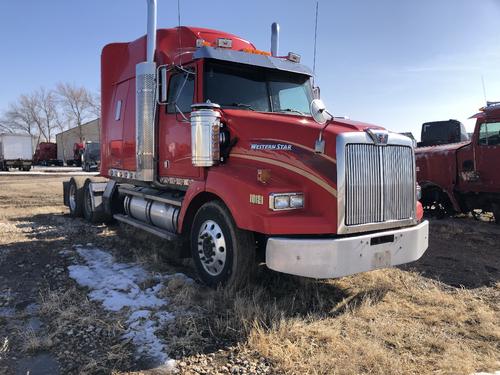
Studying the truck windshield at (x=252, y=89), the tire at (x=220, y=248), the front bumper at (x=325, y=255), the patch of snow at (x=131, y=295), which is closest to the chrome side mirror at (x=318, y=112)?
the truck windshield at (x=252, y=89)

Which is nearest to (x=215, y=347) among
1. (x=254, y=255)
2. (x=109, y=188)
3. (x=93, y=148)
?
(x=254, y=255)

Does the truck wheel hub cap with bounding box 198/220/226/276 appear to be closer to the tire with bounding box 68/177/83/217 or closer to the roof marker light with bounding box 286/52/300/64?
the roof marker light with bounding box 286/52/300/64

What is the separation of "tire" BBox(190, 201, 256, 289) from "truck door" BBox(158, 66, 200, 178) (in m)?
0.88

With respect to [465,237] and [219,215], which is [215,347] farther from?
[465,237]

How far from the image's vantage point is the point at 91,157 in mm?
32469

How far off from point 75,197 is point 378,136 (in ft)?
27.3

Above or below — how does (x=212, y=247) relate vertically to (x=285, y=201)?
below

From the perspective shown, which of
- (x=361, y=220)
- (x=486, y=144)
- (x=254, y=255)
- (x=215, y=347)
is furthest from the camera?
(x=486, y=144)

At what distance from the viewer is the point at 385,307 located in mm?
4613

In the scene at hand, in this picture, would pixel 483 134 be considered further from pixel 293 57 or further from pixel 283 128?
pixel 283 128

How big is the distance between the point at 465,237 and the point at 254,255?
19.1 feet

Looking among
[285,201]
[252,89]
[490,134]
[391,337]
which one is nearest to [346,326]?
[391,337]

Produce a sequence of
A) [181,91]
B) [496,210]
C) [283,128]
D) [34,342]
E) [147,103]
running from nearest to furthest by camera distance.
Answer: [34,342] → [283,128] → [181,91] → [147,103] → [496,210]

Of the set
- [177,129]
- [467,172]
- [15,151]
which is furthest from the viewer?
[15,151]
